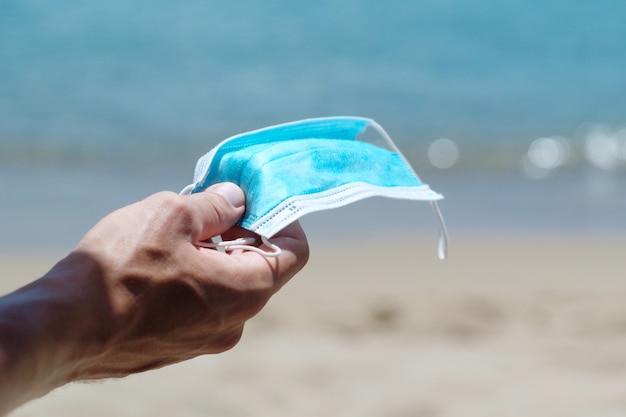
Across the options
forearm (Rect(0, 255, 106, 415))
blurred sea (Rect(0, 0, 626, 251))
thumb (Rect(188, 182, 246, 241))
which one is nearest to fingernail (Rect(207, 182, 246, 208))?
thumb (Rect(188, 182, 246, 241))

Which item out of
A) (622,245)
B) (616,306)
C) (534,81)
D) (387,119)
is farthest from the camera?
(534,81)

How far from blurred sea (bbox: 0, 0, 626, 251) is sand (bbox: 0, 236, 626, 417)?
20.9 inches

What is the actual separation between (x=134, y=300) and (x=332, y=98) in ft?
24.0

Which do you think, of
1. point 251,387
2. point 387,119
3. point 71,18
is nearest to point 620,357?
point 251,387

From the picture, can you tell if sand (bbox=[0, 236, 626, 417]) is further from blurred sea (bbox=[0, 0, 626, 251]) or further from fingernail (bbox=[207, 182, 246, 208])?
fingernail (bbox=[207, 182, 246, 208])

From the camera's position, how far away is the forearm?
1271mm

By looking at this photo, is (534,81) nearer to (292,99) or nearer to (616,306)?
(292,99)

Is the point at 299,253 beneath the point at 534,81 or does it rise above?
beneath

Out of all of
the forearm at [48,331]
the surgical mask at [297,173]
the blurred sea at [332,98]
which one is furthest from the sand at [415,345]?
the forearm at [48,331]

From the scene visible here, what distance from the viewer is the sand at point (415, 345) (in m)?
3.30

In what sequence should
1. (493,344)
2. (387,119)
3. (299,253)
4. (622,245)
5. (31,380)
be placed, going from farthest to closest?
(387,119)
(622,245)
(493,344)
(299,253)
(31,380)

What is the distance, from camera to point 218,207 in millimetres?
1687

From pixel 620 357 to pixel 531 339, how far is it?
1.27 ft

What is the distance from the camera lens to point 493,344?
12.5 ft
